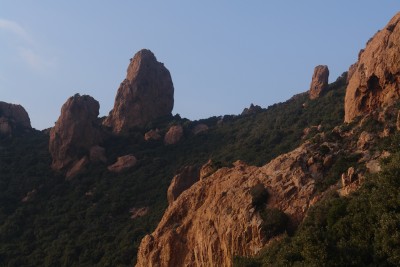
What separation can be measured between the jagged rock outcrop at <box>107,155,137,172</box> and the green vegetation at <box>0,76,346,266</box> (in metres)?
0.93

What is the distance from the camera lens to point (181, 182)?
44.4m

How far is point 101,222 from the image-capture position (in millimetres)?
54406

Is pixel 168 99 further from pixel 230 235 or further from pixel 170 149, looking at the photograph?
pixel 230 235

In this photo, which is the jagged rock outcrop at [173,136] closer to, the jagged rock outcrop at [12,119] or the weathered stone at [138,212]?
the weathered stone at [138,212]

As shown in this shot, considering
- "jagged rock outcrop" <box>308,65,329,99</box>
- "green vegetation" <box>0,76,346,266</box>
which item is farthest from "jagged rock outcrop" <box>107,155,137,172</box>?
"jagged rock outcrop" <box>308,65,329,99</box>

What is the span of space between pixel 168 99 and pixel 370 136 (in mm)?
55449

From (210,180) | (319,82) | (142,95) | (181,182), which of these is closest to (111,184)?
(142,95)

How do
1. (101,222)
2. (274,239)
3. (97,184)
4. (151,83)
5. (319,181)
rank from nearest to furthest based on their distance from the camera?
(274,239) < (319,181) < (101,222) < (97,184) < (151,83)

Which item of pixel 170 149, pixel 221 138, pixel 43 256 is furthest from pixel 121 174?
pixel 43 256

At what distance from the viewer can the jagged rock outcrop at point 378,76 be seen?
1204 inches

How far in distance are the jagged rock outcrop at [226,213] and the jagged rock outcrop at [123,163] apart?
32768 mm

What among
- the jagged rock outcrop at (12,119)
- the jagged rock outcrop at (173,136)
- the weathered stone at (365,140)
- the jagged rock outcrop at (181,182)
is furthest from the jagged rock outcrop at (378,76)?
the jagged rock outcrop at (12,119)

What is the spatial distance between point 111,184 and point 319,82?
2608 centimetres

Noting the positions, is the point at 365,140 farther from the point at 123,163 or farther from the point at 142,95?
the point at 142,95
